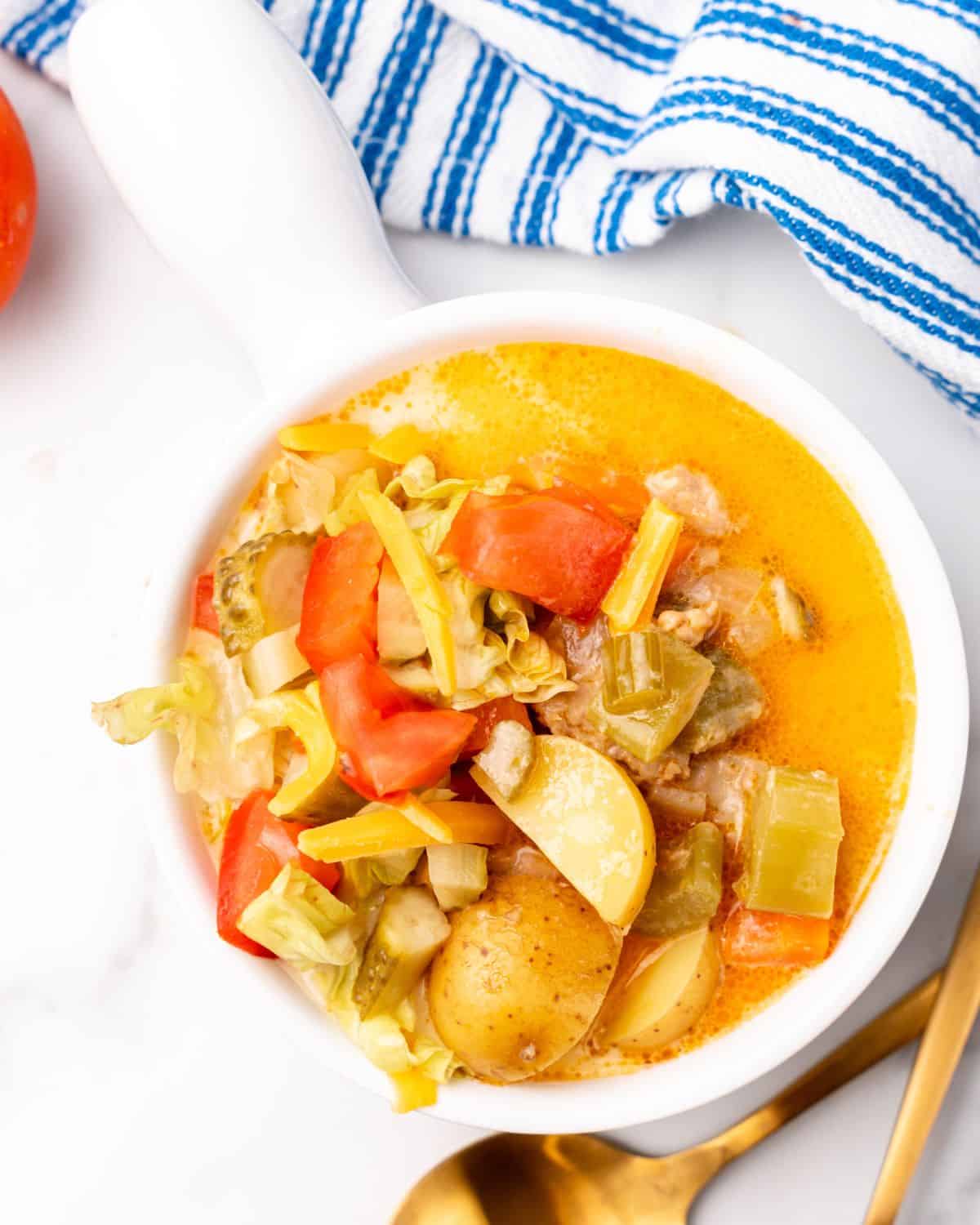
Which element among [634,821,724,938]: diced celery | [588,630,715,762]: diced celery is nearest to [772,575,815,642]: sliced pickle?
[588,630,715,762]: diced celery

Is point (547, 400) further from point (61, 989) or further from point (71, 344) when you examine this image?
point (61, 989)

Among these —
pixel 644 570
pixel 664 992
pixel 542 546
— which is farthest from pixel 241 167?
pixel 664 992

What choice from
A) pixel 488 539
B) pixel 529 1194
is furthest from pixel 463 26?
pixel 529 1194

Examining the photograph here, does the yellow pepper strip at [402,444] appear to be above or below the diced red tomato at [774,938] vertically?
above

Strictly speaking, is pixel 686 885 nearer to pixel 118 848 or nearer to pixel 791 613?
pixel 791 613

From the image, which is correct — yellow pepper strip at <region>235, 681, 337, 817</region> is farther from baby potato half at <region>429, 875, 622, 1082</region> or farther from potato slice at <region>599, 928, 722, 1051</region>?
potato slice at <region>599, 928, 722, 1051</region>

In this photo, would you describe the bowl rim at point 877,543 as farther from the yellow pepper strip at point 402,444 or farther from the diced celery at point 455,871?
the diced celery at point 455,871

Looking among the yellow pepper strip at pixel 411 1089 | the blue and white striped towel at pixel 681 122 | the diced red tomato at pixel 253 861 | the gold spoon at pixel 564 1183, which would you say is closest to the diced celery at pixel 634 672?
the diced red tomato at pixel 253 861

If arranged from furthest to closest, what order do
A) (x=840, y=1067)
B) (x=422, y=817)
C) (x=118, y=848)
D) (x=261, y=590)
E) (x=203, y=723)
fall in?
(x=118, y=848), (x=840, y=1067), (x=203, y=723), (x=261, y=590), (x=422, y=817)
